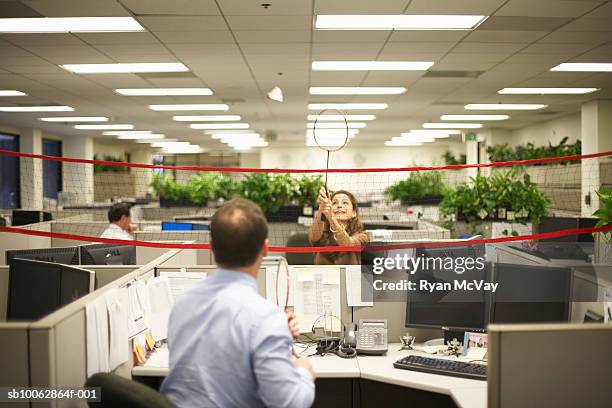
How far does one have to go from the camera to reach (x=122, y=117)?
11164 millimetres

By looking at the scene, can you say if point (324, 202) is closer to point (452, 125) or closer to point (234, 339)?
point (234, 339)

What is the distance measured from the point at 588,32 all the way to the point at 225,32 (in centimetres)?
303

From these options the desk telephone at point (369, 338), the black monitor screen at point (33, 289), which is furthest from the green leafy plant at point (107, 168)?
the desk telephone at point (369, 338)

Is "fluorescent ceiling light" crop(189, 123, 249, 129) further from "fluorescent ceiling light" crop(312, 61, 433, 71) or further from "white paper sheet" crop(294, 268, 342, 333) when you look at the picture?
"white paper sheet" crop(294, 268, 342, 333)

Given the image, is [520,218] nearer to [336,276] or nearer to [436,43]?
[436,43]

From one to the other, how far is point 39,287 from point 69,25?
3.04 metres

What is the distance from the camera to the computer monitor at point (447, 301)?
2.60 metres

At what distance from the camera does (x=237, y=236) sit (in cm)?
154

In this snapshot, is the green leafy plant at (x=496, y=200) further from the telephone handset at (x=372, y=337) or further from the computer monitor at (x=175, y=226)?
the telephone handset at (x=372, y=337)

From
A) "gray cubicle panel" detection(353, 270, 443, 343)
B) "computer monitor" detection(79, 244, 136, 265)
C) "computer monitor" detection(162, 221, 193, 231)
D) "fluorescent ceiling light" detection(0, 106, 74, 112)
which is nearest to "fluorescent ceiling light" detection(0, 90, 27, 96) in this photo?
Answer: "fluorescent ceiling light" detection(0, 106, 74, 112)

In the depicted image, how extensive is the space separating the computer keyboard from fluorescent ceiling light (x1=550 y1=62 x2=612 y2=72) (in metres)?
4.95

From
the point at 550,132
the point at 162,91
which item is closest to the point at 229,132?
the point at 162,91

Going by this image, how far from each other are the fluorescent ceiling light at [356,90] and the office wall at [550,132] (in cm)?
461

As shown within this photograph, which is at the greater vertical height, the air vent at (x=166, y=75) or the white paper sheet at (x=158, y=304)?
the air vent at (x=166, y=75)
